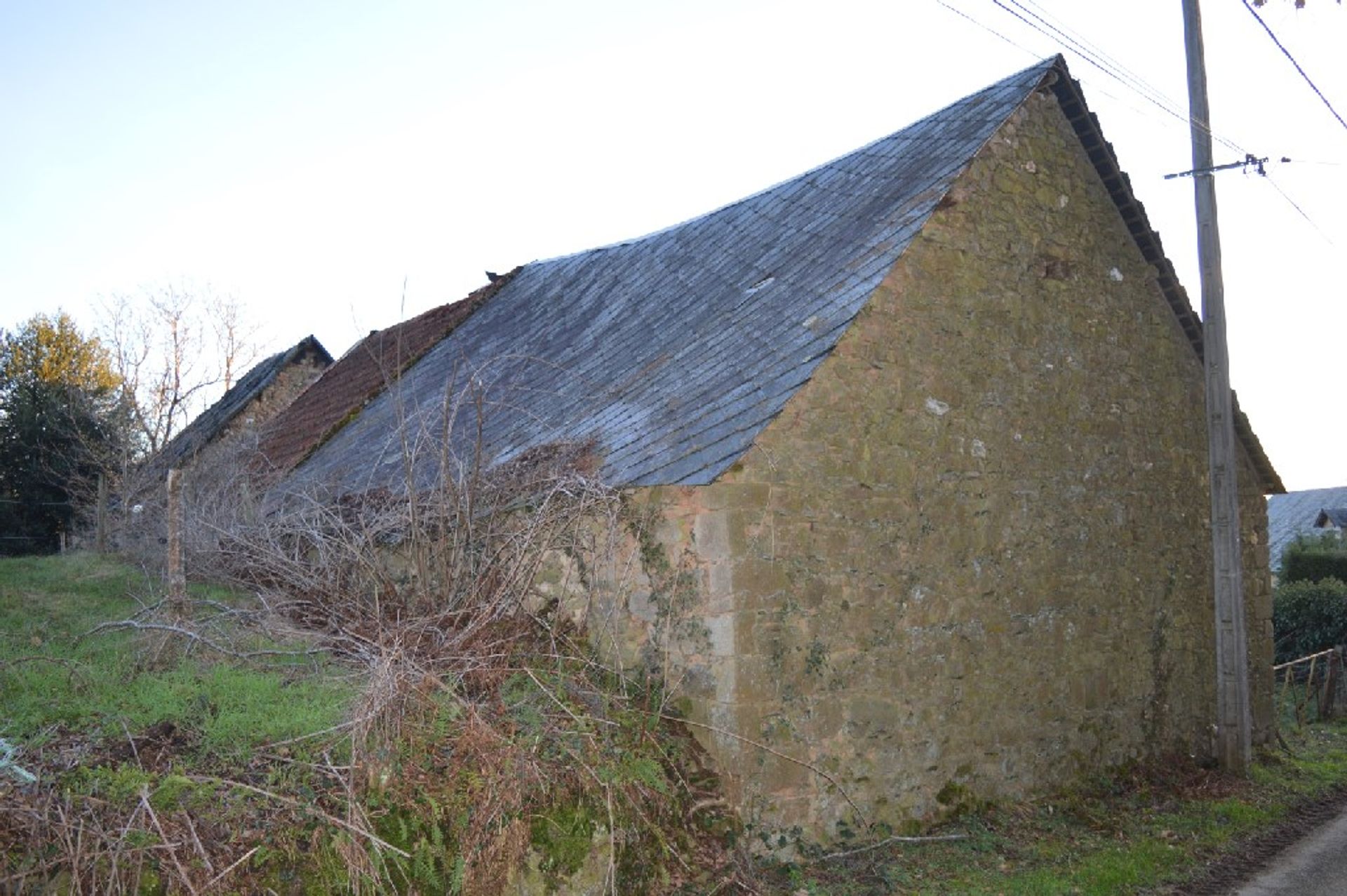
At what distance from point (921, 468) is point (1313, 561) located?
687 inches

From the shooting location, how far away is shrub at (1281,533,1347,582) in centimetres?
2116

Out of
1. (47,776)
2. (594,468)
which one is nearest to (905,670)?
(594,468)

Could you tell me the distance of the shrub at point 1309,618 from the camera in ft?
55.6

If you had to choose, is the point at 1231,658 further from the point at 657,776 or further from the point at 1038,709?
the point at 657,776

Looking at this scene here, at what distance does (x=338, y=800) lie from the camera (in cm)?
536

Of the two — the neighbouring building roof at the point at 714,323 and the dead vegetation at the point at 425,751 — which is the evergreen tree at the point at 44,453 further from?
the dead vegetation at the point at 425,751

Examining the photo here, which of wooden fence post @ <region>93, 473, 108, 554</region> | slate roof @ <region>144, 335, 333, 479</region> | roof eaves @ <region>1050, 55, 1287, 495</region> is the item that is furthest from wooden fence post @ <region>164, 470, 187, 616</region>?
slate roof @ <region>144, 335, 333, 479</region>

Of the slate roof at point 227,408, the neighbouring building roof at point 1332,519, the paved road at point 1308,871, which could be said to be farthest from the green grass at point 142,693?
the neighbouring building roof at point 1332,519

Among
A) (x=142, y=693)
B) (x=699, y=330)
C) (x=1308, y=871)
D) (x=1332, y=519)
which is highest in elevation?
(x=699, y=330)

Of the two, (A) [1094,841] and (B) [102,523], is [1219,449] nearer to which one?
(A) [1094,841]

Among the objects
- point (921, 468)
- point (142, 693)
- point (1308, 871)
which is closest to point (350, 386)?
point (142, 693)

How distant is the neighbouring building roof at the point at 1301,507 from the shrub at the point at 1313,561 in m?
16.1

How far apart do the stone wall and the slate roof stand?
598 inches

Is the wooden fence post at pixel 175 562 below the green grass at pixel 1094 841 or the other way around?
the other way around
